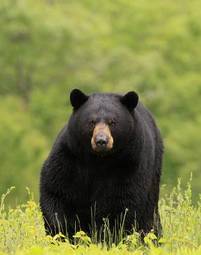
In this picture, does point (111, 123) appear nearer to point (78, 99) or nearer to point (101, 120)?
point (101, 120)

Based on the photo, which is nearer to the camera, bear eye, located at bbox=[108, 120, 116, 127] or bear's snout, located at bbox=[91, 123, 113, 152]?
bear's snout, located at bbox=[91, 123, 113, 152]

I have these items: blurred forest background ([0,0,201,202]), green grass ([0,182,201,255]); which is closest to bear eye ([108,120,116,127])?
green grass ([0,182,201,255])

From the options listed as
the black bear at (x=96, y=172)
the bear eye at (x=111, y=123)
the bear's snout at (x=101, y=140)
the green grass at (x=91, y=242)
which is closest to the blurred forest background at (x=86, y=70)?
the green grass at (x=91, y=242)

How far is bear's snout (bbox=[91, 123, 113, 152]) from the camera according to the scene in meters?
7.58

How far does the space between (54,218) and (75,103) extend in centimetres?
85

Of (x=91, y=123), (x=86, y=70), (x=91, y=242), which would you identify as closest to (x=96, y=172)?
(x=91, y=123)

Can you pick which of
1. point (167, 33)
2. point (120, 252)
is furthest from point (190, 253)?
point (167, 33)

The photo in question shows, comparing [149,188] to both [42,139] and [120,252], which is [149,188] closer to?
[120,252]

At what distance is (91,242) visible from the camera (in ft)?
24.4

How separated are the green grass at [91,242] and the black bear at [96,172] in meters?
0.18

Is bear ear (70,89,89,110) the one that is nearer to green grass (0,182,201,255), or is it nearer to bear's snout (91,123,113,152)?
bear's snout (91,123,113,152)

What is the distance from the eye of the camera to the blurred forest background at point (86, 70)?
40062 millimetres

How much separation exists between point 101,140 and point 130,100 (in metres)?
0.66

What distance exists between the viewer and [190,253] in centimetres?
611
